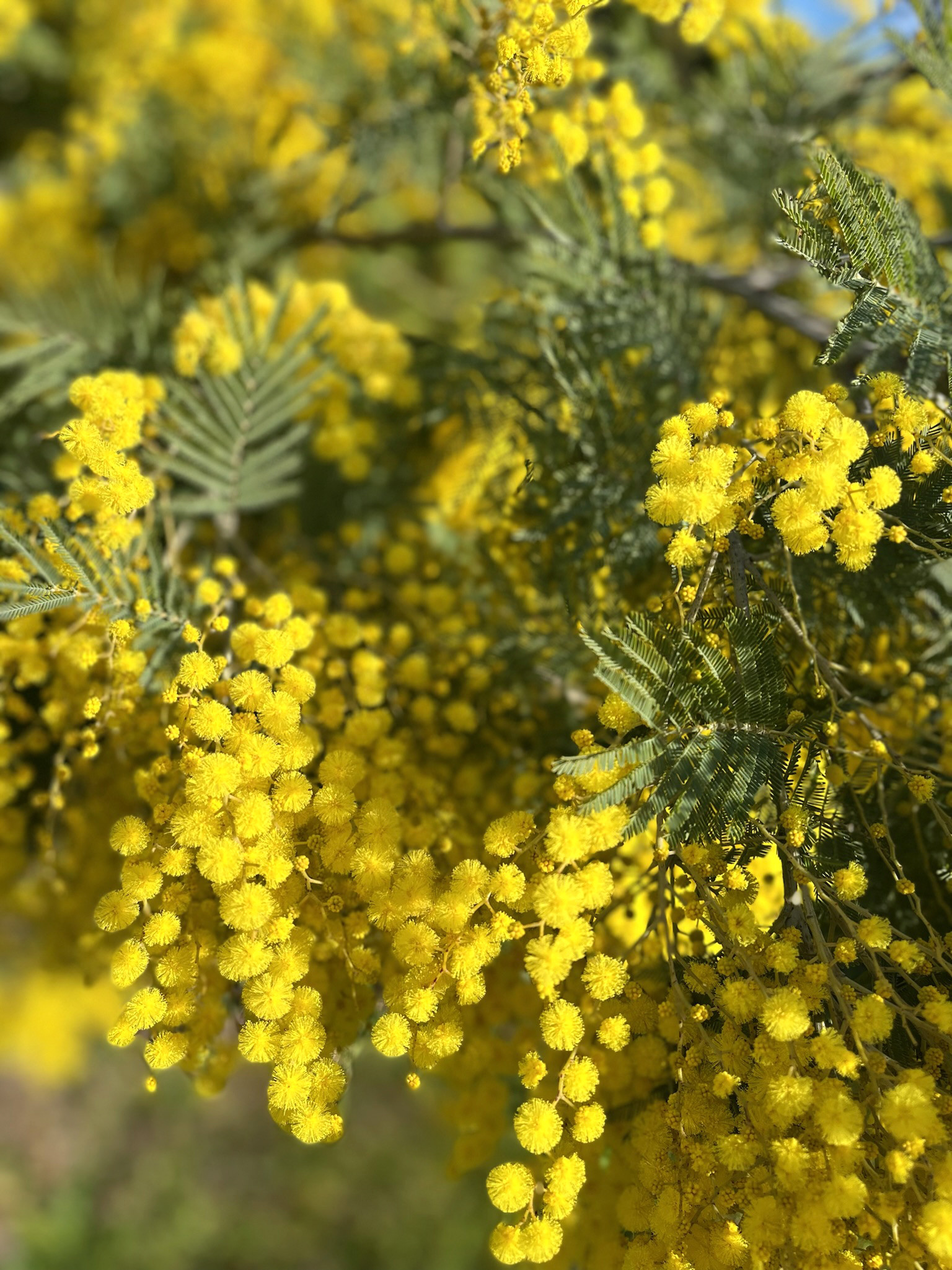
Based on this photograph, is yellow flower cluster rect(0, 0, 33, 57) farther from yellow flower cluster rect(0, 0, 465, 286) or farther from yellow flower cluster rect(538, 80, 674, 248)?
yellow flower cluster rect(538, 80, 674, 248)

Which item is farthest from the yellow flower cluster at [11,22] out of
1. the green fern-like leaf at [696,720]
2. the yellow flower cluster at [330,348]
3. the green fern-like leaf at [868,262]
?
the green fern-like leaf at [696,720]

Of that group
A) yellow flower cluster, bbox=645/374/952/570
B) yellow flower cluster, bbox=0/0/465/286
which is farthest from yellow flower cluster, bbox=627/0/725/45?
yellow flower cluster, bbox=0/0/465/286

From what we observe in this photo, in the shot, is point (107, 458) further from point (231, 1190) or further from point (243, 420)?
point (231, 1190)

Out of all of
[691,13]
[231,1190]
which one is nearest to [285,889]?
[691,13]

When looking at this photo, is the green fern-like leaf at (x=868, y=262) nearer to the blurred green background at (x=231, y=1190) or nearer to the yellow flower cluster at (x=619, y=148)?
the yellow flower cluster at (x=619, y=148)

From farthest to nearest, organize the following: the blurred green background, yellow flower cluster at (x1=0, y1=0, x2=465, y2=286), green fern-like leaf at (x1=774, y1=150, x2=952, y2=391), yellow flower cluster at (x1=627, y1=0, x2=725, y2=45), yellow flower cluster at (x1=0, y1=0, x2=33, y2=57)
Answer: the blurred green background
yellow flower cluster at (x1=0, y1=0, x2=33, y2=57)
yellow flower cluster at (x1=0, y1=0, x2=465, y2=286)
yellow flower cluster at (x1=627, y1=0, x2=725, y2=45)
green fern-like leaf at (x1=774, y1=150, x2=952, y2=391)

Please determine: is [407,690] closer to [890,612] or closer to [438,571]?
[438,571]

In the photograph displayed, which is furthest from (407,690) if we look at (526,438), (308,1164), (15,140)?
(308,1164)

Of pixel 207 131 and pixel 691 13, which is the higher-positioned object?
pixel 691 13
